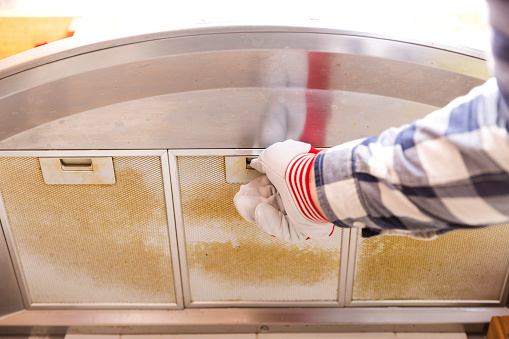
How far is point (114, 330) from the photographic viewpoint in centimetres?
181

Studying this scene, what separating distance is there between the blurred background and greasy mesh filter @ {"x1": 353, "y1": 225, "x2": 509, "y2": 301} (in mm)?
668

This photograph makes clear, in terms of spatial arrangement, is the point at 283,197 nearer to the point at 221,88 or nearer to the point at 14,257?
the point at 221,88

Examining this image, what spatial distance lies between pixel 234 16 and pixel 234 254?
31.2 inches

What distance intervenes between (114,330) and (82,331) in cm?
12

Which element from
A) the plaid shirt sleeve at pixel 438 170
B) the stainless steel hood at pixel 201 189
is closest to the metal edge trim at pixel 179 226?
the stainless steel hood at pixel 201 189

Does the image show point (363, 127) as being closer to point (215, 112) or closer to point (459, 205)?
point (215, 112)

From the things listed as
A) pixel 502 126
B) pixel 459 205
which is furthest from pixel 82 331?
pixel 502 126

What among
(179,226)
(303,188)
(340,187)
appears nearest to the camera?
(340,187)

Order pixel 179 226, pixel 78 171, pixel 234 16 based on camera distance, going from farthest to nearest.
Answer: pixel 179 226
pixel 78 171
pixel 234 16

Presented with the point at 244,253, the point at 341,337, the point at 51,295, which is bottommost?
the point at 341,337

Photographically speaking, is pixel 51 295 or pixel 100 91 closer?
pixel 100 91

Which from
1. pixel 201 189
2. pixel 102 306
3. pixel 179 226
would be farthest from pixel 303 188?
pixel 102 306

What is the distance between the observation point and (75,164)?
56.8 inches

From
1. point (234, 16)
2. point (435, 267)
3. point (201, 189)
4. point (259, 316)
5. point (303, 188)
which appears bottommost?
point (259, 316)
